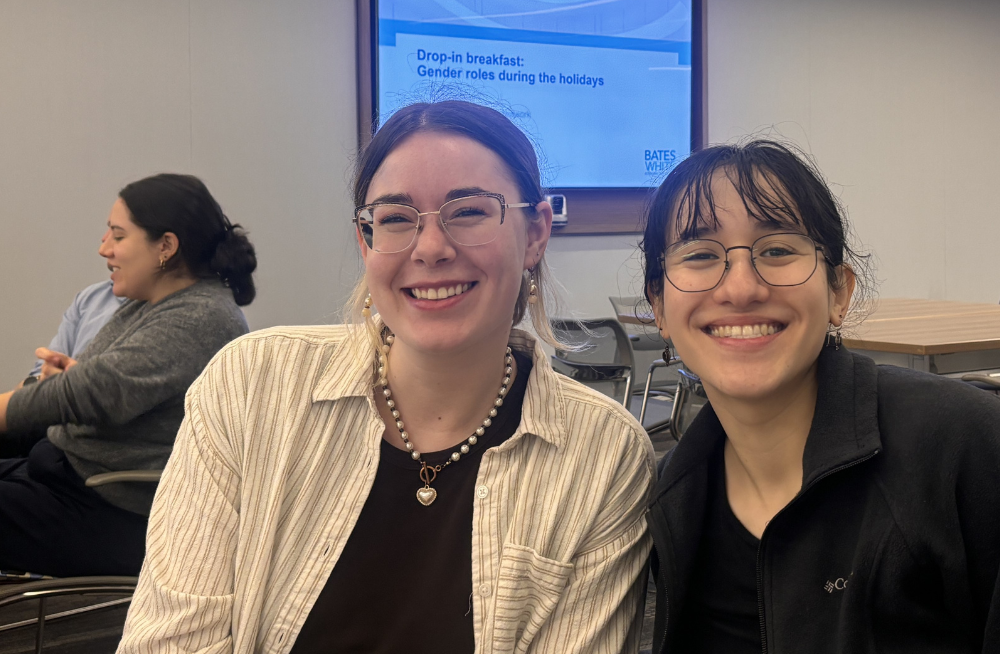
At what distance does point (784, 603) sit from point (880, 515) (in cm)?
18

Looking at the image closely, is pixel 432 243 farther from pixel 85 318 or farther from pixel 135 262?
pixel 85 318

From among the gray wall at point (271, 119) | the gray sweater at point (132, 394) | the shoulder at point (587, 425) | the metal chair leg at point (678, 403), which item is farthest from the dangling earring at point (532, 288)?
the metal chair leg at point (678, 403)

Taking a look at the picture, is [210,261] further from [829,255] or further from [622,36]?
[622,36]

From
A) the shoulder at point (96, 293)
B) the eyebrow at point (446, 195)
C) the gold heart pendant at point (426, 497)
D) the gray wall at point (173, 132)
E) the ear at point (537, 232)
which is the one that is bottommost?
the gold heart pendant at point (426, 497)

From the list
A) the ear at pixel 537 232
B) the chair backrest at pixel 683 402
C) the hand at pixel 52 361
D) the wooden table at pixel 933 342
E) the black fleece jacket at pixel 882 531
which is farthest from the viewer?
the chair backrest at pixel 683 402

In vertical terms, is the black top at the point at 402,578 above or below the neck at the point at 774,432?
below

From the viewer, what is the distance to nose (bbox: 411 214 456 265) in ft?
4.00

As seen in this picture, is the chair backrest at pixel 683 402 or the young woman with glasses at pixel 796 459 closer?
the young woman with glasses at pixel 796 459

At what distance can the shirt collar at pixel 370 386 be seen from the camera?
129 cm

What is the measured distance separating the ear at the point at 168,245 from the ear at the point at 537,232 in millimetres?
1376

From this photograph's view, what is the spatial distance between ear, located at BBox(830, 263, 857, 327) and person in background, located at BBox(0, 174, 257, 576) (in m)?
1.62

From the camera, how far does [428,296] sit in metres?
1.25

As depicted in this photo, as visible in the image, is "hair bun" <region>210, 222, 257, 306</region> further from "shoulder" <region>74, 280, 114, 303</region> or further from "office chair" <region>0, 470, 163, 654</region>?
"shoulder" <region>74, 280, 114, 303</region>

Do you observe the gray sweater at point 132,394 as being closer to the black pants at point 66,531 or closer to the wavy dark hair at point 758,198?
the black pants at point 66,531
